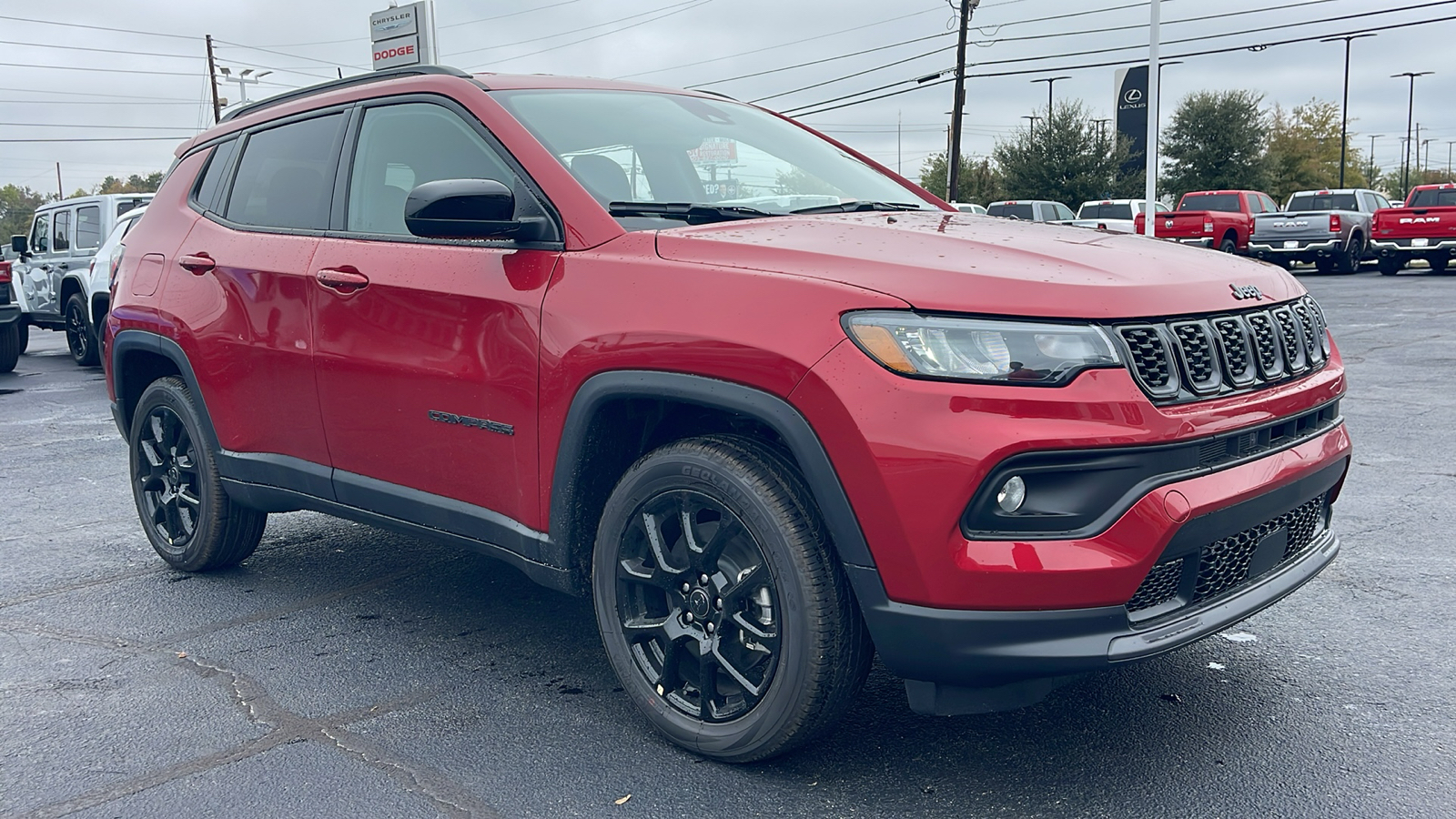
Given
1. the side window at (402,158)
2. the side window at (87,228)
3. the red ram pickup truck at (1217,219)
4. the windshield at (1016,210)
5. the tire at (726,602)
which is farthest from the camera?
the windshield at (1016,210)

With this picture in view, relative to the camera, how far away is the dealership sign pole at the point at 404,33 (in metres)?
24.8

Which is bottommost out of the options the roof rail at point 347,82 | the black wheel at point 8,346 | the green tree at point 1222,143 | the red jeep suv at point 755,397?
the black wheel at point 8,346

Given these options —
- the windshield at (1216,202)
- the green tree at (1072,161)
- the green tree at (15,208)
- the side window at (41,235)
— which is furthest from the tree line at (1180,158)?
the green tree at (15,208)

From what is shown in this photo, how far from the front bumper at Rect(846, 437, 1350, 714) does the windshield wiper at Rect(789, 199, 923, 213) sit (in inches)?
54.4

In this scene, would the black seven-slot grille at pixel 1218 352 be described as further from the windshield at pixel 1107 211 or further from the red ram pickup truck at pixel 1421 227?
the windshield at pixel 1107 211

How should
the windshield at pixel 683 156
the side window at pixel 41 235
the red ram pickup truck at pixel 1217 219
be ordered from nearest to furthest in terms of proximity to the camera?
the windshield at pixel 683 156 → the side window at pixel 41 235 → the red ram pickup truck at pixel 1217 219

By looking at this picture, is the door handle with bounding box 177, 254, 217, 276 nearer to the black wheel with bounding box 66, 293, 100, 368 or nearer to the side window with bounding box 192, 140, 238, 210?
the side window with bounding box 192, 140, 238, 210

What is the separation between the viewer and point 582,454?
Answer: 3090mm

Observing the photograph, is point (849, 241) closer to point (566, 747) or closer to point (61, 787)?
point (566, 747)

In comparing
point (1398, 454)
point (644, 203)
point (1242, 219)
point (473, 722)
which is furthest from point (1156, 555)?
point (1242, 219)

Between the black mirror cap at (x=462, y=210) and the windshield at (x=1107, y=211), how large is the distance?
31.7 meters

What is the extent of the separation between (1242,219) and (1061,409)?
27.2 metres

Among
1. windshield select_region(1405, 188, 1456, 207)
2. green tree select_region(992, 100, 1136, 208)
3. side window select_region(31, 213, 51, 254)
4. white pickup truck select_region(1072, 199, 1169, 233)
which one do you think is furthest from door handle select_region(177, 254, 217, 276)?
green tree select_region(992, 100, 1136, 208)

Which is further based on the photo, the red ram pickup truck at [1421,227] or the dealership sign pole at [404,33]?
the dealership sign pole at [404,33]
